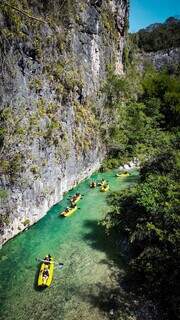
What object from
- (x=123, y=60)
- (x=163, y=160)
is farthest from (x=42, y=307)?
(x=123, y=60)

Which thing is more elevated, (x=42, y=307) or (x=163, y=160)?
(x=163, y=160)

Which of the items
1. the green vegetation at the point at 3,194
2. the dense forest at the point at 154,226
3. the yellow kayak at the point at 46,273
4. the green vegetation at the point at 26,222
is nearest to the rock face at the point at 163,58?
the dense forest at the point at 154,226

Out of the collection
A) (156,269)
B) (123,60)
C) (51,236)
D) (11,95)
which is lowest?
(51,236)

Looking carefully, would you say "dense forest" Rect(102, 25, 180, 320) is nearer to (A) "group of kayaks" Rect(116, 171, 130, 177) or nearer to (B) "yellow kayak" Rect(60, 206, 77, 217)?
(B) "yellow kayak" Rect(60, 206, 77, 217)

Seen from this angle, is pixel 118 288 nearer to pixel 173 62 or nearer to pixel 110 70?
pixel 110 70

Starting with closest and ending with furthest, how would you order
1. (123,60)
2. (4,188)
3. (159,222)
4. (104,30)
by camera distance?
(159,222) < (4,188) < (104,30) < (123,60)

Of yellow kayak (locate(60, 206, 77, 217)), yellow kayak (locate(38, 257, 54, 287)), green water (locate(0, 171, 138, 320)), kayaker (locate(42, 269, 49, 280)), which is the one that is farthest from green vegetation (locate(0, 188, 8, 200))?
yellow kayak (locate(60, 206, 77, 217))

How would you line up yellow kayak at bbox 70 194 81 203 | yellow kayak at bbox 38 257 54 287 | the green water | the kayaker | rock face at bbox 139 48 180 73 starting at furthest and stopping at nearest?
rock face at bbox 139 48 180 73
yellow kayak at bbox 70 194 81 203
the kayaker
yellow kayak at bbox 38 257 54 287
the green water
